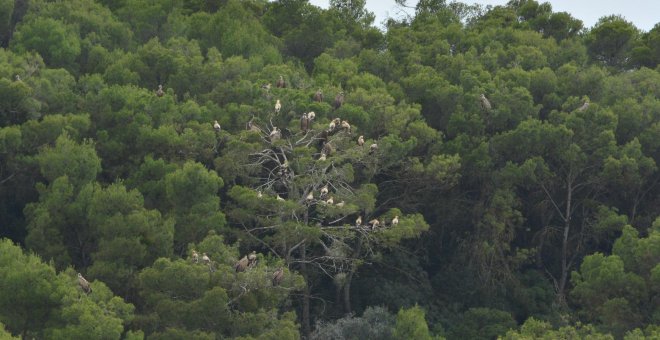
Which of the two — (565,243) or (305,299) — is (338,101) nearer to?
(305,299)

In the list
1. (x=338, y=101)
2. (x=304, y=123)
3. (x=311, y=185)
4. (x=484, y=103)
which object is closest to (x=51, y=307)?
(x=311, y=185)

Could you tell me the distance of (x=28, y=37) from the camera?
34219 millimetres

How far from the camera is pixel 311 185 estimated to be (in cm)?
2784

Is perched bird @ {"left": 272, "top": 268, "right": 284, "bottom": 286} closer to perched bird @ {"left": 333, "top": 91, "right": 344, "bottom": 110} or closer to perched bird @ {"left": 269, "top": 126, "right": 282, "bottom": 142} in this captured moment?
perched bird @ {"left": 269, "top": 126, "right": 282, "bottom": 142}

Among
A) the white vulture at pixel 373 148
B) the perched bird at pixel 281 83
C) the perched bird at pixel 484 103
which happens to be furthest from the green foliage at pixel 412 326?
the perched bird at pixel 484 103

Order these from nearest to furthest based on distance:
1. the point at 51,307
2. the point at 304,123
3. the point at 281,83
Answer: the point at 51,307 → the point at 304,123 → the point at 281,83

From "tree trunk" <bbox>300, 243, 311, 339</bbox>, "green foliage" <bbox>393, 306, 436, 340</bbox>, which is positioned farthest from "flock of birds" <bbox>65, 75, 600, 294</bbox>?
"green foliage" <bbox>393, 306, 436, 340</bbox>

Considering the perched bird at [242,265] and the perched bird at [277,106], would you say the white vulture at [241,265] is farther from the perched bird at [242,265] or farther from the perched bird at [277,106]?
the perched bird at [277,106]

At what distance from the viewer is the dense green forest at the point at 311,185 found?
82.1 feet

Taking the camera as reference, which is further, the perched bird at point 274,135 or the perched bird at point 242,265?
the perched bird at point 274,135

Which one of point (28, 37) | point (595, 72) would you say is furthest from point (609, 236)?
point (28, 37)

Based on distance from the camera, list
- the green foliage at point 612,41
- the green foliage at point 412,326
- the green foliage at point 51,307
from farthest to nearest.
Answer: the green foliage at point 612,41
the green foliage at point 412,326
the green foliage at point 51,307

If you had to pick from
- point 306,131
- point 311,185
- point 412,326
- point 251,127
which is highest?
point 306,131

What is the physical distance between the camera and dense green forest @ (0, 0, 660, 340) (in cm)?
2502
